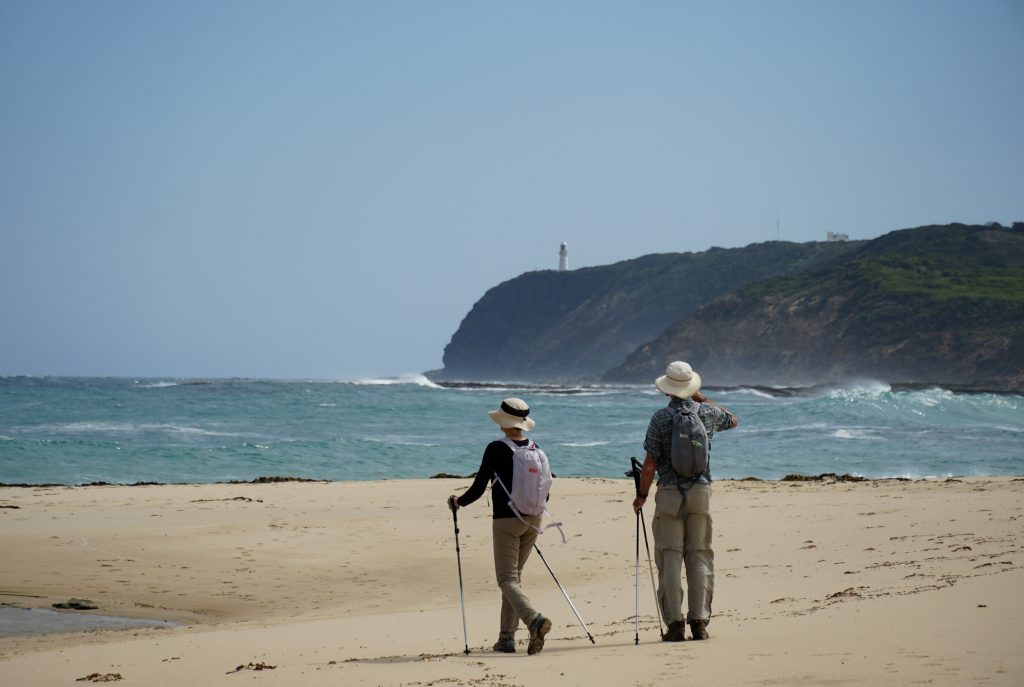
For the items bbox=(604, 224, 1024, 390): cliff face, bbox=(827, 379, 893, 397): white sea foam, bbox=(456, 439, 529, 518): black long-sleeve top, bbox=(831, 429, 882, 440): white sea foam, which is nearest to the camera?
bbox=(456, 439, 529, 518): black long-sleeve top

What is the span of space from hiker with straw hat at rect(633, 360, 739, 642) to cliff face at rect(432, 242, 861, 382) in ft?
387

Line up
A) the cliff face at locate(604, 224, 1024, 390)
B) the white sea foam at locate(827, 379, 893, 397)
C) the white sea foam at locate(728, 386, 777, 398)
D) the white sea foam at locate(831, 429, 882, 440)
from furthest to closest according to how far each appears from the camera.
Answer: the cliff face at locate(604, 224, 1024, 390)
the white sea foam at locate(827, 379, 893, 397)
the white sea foam at locate(728, 386, 777, 398)
the white sea foam at locate(831, 429, 882, 440)

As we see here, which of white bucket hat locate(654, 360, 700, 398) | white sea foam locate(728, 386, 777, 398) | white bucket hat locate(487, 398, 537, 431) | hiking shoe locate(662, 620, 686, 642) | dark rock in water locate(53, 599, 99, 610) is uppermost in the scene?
white bucket hat locate(654, 360, 700, 398)

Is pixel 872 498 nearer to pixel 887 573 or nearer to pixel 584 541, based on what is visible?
pixel 584 541

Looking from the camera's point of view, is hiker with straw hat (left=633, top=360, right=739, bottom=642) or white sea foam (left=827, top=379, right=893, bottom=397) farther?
white sea foam (left=827, top=379, right=893, bottom=397)

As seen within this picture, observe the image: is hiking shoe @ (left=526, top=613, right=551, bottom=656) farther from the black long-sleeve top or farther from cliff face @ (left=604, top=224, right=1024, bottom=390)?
cliff face @ (left=604, top=224, right=1024, bottom=390)

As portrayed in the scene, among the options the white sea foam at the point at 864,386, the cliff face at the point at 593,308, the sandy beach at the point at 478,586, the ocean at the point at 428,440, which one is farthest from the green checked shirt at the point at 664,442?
the cliff face at the point at 593,308

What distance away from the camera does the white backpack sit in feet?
21.4

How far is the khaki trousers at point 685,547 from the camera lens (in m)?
6.48

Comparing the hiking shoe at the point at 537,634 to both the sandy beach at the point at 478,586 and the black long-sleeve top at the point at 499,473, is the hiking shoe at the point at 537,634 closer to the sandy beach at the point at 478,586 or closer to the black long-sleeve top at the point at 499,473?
the sandy beach at the point at 478,586

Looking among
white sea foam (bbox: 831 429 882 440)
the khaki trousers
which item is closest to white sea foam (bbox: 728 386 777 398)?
white sea foam (bbox: 831 429 882 440)

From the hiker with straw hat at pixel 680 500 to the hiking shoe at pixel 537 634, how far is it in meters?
0.68

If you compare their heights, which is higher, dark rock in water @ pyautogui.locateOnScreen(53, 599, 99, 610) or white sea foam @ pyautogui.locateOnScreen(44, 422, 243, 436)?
white sea foam @ pyautogui.locateOnScreen(44, 422, 243, 436)

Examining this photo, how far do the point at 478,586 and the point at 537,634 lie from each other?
364 centimetres
